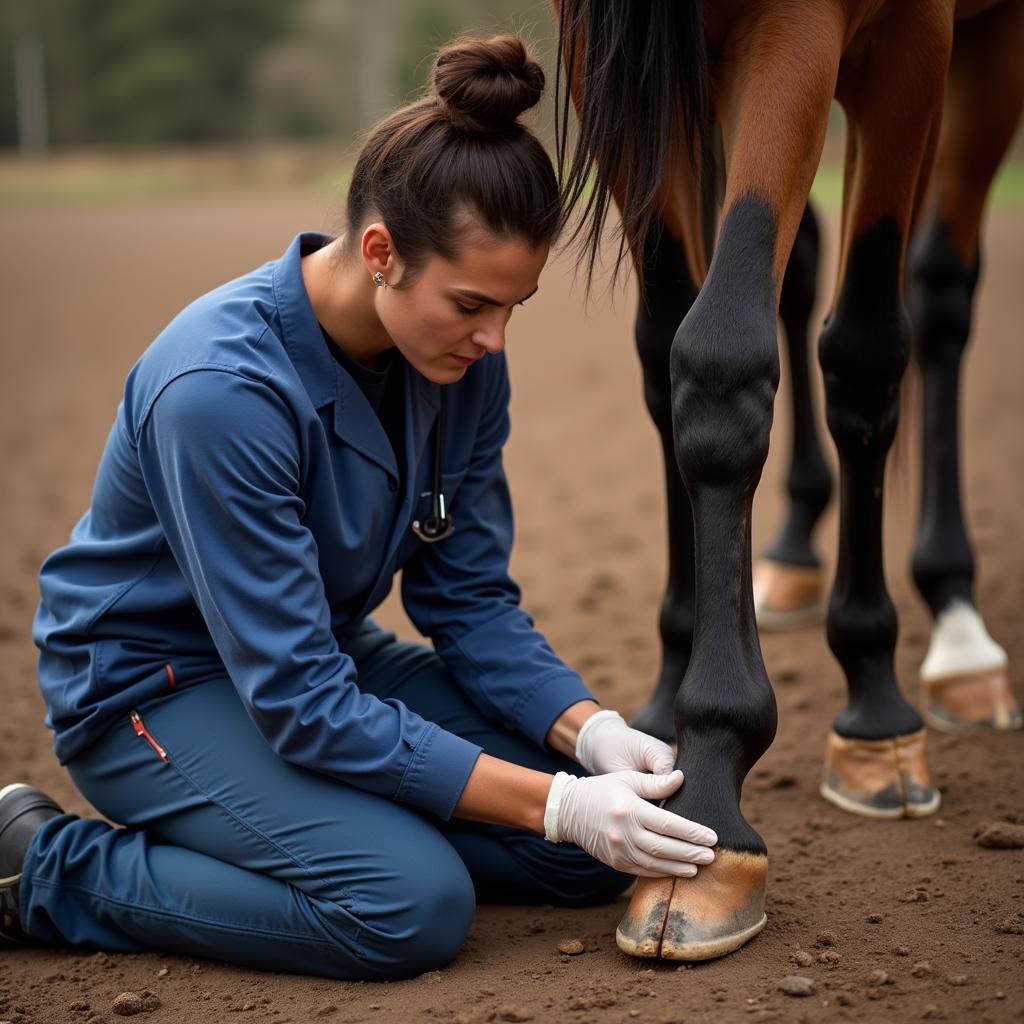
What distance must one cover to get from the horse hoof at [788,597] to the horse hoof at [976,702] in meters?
0.76

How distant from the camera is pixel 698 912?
1895 millimetres

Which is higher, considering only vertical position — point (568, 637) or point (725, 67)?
point (725, 67)

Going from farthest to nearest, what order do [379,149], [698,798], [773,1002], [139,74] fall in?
[139,74], [379,149], [698,798], [773,1002]

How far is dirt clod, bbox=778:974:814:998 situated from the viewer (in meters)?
1.81

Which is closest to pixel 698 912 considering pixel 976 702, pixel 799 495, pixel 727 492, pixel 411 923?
pixel 411 923

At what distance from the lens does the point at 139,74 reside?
42969mm

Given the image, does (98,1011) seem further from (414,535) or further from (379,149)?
(379,149)

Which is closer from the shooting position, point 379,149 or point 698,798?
point 698,798

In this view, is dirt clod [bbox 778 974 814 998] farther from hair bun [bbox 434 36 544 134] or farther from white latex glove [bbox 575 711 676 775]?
hair bun [bbox 434 36 544 134]

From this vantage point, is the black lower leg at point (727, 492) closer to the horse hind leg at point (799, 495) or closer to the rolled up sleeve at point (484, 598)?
the rolled up sleeve at point (484, 598)

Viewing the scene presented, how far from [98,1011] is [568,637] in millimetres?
1982

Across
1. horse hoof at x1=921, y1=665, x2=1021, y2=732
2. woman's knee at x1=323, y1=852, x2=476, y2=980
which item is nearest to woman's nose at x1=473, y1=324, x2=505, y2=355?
woman's knee at x1=323, y1=852, x2=476, y2=980

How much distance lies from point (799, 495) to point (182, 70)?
142ft

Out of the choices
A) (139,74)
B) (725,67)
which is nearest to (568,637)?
(725,67)
